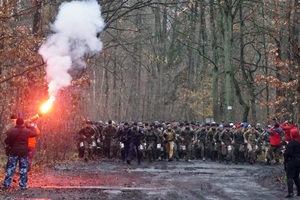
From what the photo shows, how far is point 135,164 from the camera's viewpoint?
24594 mm

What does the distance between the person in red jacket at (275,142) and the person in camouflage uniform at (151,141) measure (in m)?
5.92

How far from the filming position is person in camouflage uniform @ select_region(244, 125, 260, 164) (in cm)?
2605

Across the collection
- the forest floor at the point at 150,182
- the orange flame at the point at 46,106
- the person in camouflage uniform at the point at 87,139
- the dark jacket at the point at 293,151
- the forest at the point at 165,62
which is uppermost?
the forest at the point at 165,62

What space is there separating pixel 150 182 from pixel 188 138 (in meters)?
10.6

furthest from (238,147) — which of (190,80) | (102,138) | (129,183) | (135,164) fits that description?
(190,80)

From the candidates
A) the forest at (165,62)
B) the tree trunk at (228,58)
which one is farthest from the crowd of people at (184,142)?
the tree trunk at (228,58)

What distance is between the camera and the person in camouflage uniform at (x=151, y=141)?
87.2ft

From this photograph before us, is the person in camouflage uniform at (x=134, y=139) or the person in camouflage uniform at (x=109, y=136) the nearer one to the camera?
the person in camouflage uniform at (x=134, y=139)

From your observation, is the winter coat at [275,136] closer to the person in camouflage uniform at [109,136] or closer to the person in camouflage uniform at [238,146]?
the person in camouflage uniform at [238,146]

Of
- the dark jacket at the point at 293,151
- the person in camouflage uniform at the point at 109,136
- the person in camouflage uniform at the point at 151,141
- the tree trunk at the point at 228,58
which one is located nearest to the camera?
the dark jacket at the point at 293,151

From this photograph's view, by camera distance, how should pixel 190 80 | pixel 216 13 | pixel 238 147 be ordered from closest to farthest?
pixel 238 147 → pixel 216 13 → pixel 190 80

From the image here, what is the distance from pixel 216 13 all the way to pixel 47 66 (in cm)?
2023

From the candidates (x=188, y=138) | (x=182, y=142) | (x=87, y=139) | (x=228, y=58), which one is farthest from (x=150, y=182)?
(x=228, y=58)

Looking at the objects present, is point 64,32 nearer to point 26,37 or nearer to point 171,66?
point 26,37
